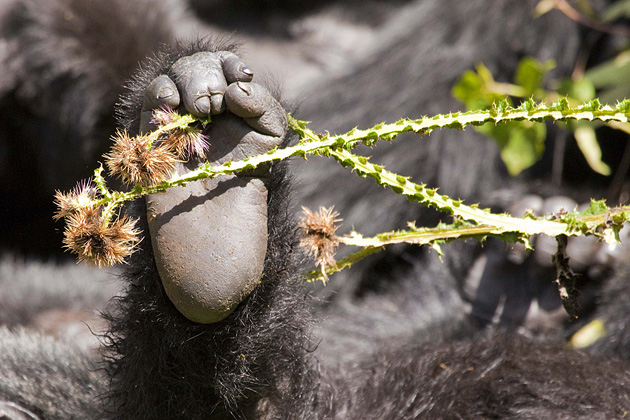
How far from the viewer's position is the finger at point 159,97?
0.63 m

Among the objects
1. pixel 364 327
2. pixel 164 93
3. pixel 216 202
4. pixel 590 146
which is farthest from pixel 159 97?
pixel 590 146

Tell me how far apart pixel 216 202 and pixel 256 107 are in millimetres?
95

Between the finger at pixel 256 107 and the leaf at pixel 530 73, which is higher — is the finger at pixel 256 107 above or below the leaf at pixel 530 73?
below

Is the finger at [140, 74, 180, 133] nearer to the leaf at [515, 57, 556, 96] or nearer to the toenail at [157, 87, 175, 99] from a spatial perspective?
the toenail at [157, 87, 175, 99]

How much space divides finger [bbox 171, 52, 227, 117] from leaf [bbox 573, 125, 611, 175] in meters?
0.84

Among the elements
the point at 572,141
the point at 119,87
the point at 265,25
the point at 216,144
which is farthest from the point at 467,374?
the point at 265,25

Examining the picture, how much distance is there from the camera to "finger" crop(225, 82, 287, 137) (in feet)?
2.06

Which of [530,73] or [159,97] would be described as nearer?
[159,97]

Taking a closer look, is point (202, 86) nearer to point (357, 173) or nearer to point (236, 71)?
point (236, 71)

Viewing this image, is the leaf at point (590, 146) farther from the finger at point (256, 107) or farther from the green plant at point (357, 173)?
the finger at point (256, 107)

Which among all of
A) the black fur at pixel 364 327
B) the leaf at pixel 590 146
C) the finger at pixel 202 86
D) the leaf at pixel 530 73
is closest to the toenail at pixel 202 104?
the finger at pixel 202 86

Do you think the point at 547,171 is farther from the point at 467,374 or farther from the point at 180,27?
the point at 180,27

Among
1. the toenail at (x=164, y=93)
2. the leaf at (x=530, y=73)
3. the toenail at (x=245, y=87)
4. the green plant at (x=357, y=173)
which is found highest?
the leaf at (x=530, y=73)

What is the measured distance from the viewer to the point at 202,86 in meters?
0.63
